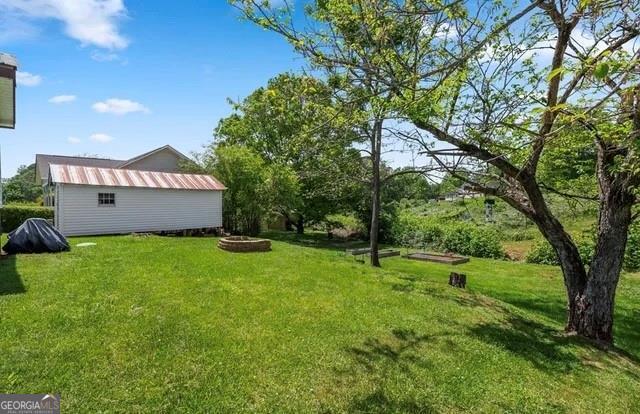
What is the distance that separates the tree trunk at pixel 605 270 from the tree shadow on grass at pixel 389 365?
2765 millimetres

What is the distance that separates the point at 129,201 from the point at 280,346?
43.9ft

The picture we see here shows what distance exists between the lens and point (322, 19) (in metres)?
4.76

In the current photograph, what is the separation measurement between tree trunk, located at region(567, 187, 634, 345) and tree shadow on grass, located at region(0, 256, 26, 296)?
9116 mm

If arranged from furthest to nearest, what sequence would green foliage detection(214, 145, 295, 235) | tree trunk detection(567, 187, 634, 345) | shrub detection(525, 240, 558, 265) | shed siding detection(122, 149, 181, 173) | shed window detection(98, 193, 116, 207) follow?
shed siding detection(122, 149, 181, 173), green foliage detection(214, 145, 295, 235), shrub detection(525, 240, 558, 265), shed window detection(98, 193, 116, 207), tree trunk detection(567, 187, 634, 345)

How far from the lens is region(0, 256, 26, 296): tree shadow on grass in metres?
5.99

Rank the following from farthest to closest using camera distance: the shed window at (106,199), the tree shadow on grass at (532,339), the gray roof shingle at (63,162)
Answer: the gray roof shingle at (63,162), the shed window at (106,199), the tree shadow on grass at (532,339)

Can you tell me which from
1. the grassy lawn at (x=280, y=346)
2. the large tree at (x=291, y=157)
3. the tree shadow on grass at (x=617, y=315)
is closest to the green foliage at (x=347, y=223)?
the large tree at (x=291, y=157)

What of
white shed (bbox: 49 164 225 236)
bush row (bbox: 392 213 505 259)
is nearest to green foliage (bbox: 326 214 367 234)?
→ bush row (bbox: 392 213 505 259)

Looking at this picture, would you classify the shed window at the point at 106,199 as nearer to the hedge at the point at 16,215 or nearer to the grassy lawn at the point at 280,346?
the hedge at the point at 16,215

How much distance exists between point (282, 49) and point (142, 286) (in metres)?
4.69

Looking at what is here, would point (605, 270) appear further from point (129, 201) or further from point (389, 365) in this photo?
point (129, 201)

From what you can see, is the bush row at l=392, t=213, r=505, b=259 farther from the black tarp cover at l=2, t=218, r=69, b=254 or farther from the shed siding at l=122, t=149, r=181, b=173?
the black tarp cover at l=2, t=218, r=69, b=254

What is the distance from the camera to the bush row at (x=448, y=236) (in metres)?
17.5

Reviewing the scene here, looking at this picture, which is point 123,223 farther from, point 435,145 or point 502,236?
point 502,236
